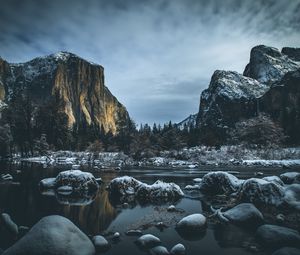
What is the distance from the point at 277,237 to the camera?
25.2ft

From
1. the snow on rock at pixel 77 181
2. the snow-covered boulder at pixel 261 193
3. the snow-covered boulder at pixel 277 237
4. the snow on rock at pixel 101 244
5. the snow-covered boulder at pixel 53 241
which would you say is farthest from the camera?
the snow on rock at pixel 77 181

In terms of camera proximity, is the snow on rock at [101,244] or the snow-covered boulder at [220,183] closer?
the snow on rock at [101,244]

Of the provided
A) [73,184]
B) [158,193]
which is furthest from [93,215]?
[73,184]

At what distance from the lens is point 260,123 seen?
9419 centimetres

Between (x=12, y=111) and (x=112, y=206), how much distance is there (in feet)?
230

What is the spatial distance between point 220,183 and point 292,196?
5.16m

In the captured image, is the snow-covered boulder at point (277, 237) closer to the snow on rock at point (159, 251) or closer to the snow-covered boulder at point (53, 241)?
the snow on rock at point (159, 251)

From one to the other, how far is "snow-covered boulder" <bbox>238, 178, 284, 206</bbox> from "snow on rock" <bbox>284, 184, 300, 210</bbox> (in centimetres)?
20

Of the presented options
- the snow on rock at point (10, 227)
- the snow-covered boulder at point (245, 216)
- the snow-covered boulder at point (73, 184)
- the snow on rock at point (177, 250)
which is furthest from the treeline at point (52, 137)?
the snow on rock at point (177, 250)

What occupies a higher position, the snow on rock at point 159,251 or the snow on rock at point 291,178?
the snow on rock at point 291,178

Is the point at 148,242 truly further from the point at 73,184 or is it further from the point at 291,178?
the point at 291,178

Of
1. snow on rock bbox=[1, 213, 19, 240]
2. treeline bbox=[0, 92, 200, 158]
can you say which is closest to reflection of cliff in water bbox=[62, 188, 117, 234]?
snow on rock bbox=[1, 213, 19, 240]

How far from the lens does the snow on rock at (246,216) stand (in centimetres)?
978

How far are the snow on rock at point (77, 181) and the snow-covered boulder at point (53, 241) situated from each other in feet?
32.6
